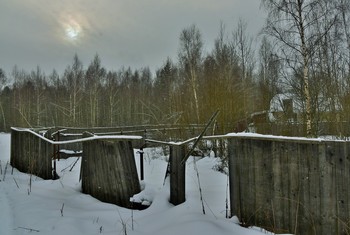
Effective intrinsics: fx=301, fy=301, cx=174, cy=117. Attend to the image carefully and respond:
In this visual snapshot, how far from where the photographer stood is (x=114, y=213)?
5.08m

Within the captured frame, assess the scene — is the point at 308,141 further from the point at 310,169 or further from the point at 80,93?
the point at 80,93

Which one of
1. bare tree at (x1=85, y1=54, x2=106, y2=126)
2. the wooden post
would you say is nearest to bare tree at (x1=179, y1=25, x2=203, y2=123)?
bare tree at (x1=85, y1=54, x2=106, y2=126)

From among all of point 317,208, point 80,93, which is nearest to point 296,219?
point 317,208

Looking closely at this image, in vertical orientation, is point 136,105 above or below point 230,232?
above

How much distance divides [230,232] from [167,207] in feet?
4.68

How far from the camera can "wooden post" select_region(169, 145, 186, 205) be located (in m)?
4.95

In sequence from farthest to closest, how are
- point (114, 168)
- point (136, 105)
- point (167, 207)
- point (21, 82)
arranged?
point (21, 82) → point (136, 105) → point (114, 168) → point (167, 207)

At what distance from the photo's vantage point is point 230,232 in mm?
3797

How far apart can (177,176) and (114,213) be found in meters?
1.25

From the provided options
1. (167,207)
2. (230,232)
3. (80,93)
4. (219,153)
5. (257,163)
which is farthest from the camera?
(80,93)

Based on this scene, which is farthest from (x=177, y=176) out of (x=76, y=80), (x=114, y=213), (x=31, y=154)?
(x=76, y=80)

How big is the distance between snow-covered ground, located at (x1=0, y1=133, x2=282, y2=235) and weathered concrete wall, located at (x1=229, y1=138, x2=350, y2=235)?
0.35 meters

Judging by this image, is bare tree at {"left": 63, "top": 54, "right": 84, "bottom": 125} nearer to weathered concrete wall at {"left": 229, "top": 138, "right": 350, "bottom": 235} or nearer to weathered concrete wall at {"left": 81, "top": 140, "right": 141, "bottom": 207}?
weathered concrete wall at {"left": 81, "top": 140, "right": 141, "bottom": 207}

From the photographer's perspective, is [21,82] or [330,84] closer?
[330,84]
